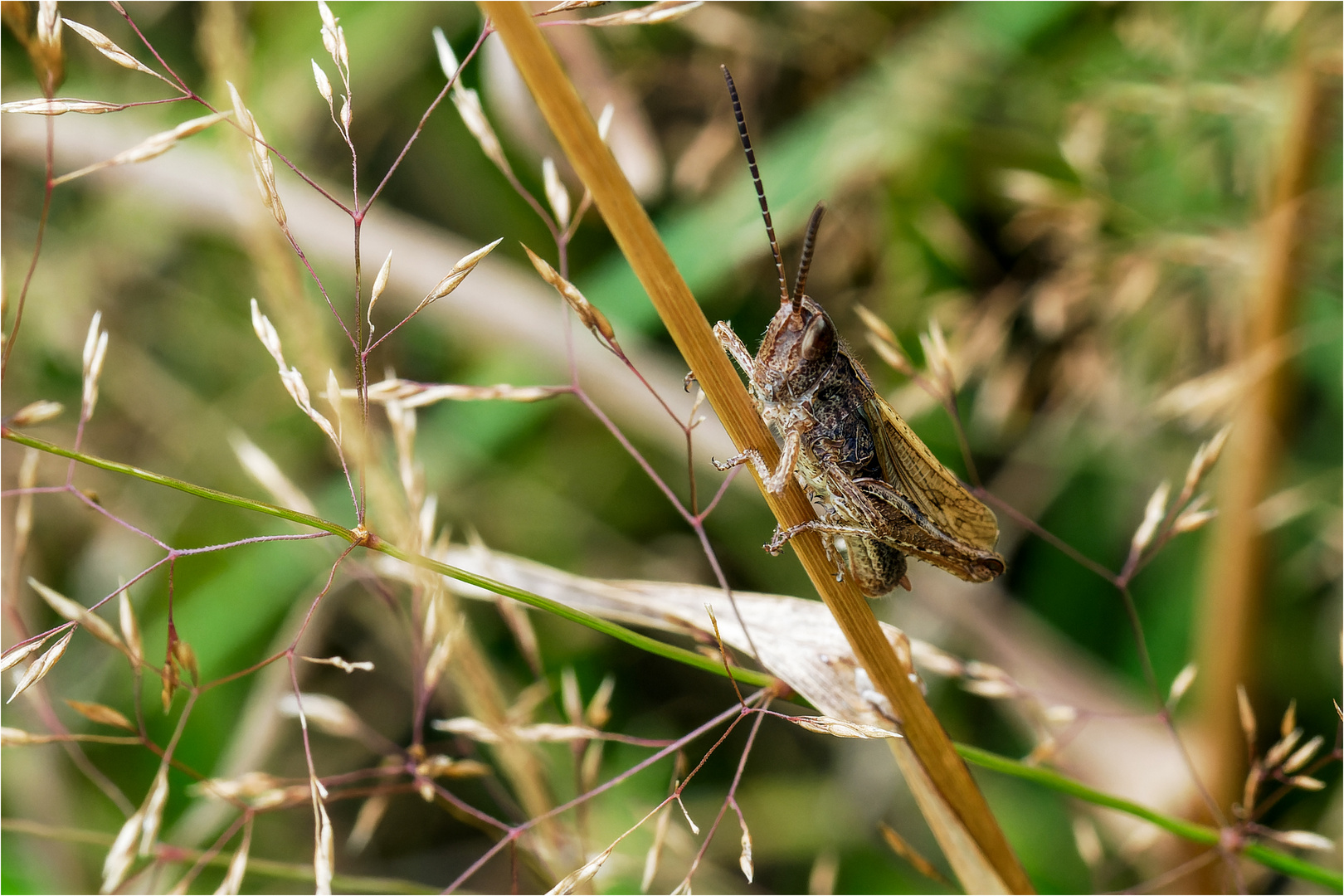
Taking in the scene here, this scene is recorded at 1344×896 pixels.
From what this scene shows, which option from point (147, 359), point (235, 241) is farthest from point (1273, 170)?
point (147, 359)

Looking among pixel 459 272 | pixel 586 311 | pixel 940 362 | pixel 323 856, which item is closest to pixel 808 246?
pixel 940 362

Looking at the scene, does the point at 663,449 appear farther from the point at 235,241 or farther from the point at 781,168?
the point at 235,241

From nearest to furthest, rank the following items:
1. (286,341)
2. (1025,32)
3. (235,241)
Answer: (286,341) < (1025,32) < (235,241)

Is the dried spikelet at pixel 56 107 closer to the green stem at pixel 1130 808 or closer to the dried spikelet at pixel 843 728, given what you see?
the dried spikelet at pixel 843 728

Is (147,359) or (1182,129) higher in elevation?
(1182,129)

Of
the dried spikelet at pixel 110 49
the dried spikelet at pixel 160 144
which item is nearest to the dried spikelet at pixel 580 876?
the dried spikelet at pixel 160 144

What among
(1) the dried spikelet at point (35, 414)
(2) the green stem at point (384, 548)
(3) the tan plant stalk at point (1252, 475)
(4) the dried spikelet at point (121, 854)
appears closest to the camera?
(2) the green stem at point (384, 548)
